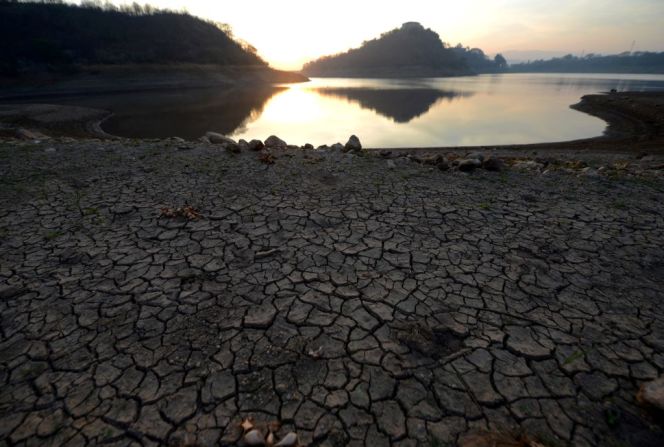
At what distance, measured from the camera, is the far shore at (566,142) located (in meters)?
13.7

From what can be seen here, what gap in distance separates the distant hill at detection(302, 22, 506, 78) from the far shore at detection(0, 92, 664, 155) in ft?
272

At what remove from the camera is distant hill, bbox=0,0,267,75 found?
1876 inches

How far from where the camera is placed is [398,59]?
112 m

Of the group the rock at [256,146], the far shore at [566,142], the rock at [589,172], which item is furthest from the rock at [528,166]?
the rock at [256,146]

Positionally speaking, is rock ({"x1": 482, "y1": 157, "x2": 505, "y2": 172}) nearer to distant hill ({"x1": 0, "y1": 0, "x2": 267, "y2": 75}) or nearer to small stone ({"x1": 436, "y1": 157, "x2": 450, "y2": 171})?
small stone ({"x1": 436, "y1": 157, "x2": 450, "y2": 171})

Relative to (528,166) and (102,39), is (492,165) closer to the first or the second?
(528,166)

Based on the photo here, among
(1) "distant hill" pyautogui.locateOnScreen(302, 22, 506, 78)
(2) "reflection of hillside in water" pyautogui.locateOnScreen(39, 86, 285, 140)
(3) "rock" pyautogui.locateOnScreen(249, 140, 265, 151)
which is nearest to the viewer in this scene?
(3) "rock" pyautogui.locateOnScreen(249, 140, 265, 151)

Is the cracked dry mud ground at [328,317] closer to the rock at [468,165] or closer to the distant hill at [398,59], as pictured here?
the rock at [468,165]

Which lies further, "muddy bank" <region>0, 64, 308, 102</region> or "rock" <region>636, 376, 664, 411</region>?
"muddy bank" <region>0, 64, 308, 102</region>

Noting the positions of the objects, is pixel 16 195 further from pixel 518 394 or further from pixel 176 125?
pixel 176 125

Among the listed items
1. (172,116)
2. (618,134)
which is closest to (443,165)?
(618,134)

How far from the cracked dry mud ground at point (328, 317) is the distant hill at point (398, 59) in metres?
106

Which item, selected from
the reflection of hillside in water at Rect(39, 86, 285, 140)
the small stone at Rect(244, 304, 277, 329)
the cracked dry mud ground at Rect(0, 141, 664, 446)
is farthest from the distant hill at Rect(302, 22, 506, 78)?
the small stone at Rect(244, 304, 277, 329)

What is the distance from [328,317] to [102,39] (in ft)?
261
